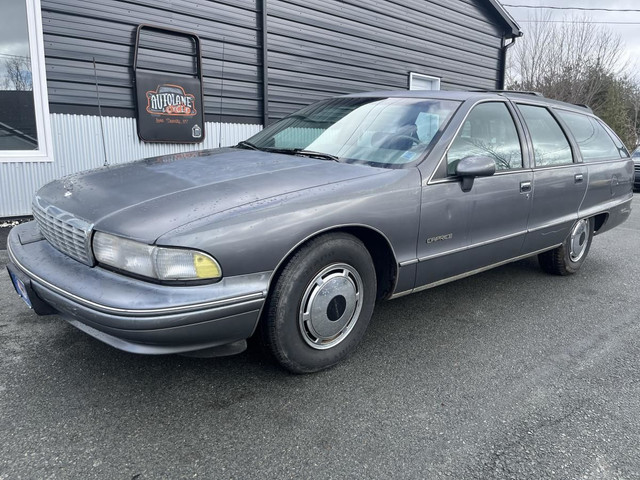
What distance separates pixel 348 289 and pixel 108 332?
114 cm

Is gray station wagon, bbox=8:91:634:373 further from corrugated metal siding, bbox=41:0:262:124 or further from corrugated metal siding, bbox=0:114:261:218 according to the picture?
corrugated metal siding, bbox=41:0:262:124

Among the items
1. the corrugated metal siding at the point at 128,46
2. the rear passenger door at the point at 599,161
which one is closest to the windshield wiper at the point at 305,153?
the rear passenger door at the point at 599,161

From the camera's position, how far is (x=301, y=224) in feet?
7.26

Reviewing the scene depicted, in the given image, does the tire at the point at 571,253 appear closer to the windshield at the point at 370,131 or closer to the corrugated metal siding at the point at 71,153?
the windshield at the point at 370,131

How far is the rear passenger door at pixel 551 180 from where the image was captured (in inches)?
140

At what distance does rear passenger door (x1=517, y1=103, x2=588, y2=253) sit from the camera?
3.57 m

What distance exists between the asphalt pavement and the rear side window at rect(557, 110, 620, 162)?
166cm

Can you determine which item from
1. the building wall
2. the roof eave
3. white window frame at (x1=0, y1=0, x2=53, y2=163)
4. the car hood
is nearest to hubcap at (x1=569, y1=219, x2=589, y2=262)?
the car hood

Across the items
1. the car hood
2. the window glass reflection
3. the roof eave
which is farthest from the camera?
the roof eave

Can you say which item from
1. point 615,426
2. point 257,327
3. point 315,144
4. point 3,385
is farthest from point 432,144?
point 3,385

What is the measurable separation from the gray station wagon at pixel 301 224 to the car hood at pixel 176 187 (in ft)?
0.03

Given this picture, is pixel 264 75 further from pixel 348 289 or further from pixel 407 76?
pixel 348 289

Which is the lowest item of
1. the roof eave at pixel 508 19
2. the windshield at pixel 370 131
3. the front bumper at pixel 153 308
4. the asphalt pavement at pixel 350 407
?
the asphalt pavement at pixel 350 407

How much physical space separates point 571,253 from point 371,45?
6351 millimetres
